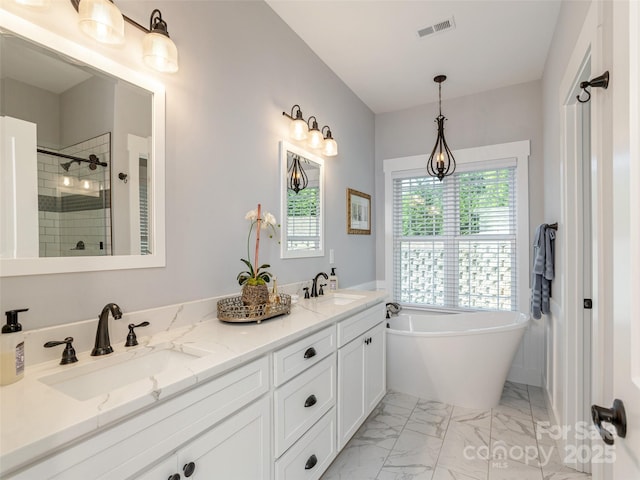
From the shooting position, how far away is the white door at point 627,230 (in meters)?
0.60

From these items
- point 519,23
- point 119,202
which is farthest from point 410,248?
point 119,202

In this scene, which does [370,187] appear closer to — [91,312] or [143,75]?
[143,75]

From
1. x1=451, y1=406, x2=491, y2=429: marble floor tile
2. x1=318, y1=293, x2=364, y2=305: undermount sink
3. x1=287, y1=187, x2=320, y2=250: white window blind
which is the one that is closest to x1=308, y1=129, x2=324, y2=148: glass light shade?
x1=287, y1=187, x2=320, y2=250: white window blind

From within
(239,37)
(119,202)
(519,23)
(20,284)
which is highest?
(519,23)

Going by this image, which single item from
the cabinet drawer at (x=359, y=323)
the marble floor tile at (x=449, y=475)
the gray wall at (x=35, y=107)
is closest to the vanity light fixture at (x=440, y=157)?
the cabinet drawer at (x=359, y=323)

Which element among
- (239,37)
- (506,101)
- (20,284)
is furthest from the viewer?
(506,101)

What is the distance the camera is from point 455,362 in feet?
8.55

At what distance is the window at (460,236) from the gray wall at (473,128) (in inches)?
4.1

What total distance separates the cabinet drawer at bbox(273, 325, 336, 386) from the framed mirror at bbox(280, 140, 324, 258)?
74 cm

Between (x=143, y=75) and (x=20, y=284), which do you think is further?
(x=143, y=75)

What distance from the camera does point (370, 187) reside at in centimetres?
366

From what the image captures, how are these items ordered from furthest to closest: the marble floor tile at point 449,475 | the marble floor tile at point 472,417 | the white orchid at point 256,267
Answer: the marble floor tile at point 472,417, the marble floor tile at point 449,475, the white orchid at point 256,267

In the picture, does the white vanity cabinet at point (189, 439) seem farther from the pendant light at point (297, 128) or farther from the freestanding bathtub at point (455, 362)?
the freestanding bathtub at point (455, 362)

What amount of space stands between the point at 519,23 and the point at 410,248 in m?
2.19
